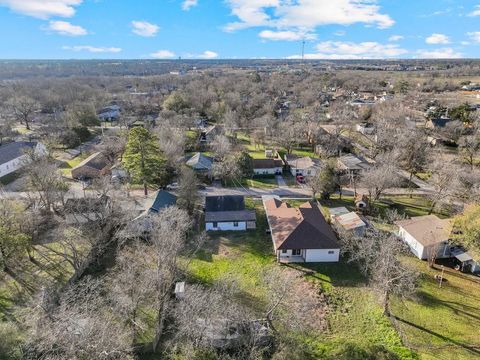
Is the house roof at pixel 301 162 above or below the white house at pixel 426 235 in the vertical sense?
above

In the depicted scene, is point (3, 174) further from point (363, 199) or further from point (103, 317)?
point (363, 199)

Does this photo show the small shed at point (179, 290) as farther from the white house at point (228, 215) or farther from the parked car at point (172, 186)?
the parked car at point (172, 186)

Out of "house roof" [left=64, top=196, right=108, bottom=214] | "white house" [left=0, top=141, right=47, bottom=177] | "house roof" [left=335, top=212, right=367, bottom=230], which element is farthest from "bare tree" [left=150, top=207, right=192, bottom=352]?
"white house" [left=0, top=141, right=47, bottom=177]

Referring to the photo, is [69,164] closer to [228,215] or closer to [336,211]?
[228,215]

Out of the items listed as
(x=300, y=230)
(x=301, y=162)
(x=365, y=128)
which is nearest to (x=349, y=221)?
(x=300, y=230)

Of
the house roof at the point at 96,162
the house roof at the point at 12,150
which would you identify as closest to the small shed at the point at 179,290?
the house roof at the point at 96,162

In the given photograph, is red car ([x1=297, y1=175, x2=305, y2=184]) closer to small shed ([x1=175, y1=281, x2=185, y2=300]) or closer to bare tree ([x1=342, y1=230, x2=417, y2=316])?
bare tree ([x1=342, y1=230, x2=417, y2=316])
